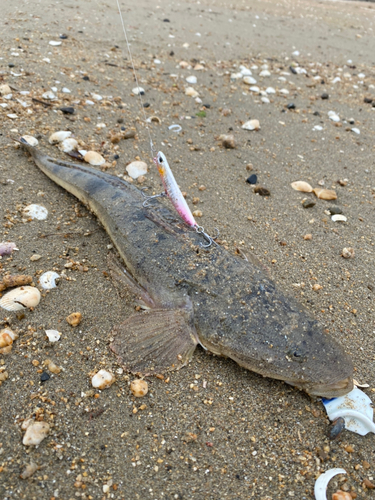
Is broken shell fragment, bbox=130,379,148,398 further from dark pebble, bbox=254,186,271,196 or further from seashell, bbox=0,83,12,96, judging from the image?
seashell, bbox=0,83,12,96

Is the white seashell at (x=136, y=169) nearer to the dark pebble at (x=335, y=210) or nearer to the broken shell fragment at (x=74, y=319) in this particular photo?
the broken shell fragment at (x=74, y=319)

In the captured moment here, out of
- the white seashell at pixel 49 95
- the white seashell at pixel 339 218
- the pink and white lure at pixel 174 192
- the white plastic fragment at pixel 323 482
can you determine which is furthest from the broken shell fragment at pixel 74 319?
the white seashell at pixel 49 95

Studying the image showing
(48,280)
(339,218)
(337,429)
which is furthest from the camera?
(339,218)

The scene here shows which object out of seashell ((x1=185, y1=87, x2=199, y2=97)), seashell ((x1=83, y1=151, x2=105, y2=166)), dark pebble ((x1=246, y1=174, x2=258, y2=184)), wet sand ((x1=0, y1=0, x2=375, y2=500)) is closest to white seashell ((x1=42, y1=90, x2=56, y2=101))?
wet sand ((x1=0, y1=0, x2=375, y2=500))

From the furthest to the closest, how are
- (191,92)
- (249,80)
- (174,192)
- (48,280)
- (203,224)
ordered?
(249,80)
(191,92)
(203,224)
(174,192)
(48,280)

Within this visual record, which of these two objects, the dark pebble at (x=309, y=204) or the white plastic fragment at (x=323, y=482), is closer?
the white plastic fragment at (x=323, y=482)

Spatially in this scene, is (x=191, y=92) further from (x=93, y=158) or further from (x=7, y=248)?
(x=7, y=248)

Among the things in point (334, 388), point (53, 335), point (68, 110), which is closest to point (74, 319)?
point (53, 335)
